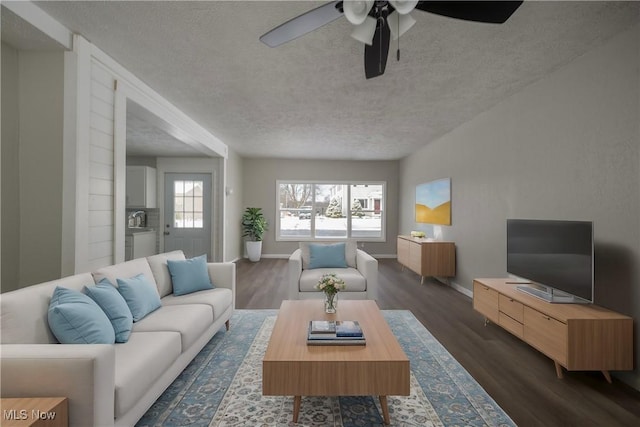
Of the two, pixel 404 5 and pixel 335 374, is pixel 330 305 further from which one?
pixel 404 5

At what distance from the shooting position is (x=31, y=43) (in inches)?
96.6

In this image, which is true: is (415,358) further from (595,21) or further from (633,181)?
(595,21)

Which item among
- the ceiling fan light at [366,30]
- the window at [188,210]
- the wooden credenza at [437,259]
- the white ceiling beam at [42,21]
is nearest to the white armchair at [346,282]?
the wooden credenza at [437,259]

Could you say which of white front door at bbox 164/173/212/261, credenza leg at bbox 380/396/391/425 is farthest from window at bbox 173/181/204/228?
credenza leg at bbox 380/396/391/425

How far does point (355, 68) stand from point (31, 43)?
265cm

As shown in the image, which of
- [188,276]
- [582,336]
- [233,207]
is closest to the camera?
[582,336]

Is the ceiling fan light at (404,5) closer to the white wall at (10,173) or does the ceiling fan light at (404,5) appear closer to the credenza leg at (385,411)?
the credenza leg at (385,411)

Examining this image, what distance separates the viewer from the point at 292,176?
8250 mm

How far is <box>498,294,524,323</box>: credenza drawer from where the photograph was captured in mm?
2730

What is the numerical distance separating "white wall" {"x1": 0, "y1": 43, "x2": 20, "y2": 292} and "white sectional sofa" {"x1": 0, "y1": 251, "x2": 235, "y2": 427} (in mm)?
913

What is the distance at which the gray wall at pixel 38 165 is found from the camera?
2553 mm

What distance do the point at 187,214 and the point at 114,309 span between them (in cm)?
543

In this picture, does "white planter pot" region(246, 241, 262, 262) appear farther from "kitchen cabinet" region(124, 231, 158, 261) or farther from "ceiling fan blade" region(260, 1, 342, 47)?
"ceiling fan blade" region(260, 1, 342, 47)

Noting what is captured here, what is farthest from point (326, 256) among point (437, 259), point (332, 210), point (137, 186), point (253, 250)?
point (137, 186)
